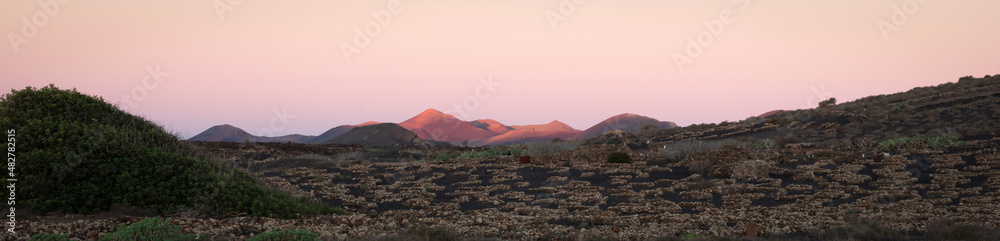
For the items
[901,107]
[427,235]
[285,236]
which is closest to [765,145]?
[901,107]

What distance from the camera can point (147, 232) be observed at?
6984 millimetres

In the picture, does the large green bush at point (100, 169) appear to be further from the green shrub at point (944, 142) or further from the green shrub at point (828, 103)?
the green shrub at point (828, 103)

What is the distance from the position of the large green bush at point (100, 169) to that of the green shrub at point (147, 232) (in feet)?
9.95

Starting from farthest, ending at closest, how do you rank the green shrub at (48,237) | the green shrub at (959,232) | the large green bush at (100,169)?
the large green bush at (100,169), the green shrub at (959,232), the green shrub at (48,237)

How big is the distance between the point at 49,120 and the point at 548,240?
900cm

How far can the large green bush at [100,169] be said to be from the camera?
969cm

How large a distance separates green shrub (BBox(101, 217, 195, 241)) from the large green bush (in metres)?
3.03

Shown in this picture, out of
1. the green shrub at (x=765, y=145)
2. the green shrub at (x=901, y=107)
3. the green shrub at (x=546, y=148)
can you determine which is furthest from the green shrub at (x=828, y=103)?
the green shrub at (x=546, y=148)

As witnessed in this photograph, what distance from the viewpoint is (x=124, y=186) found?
9.95 metres

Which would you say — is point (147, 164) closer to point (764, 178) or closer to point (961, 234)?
point (961, 234)

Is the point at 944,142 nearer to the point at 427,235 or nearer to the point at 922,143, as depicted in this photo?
the point at 922,143

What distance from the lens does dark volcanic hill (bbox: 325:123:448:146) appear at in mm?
53000

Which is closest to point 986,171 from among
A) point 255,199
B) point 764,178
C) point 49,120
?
point 764,178

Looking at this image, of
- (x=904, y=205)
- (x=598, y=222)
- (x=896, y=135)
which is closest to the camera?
(x=598, y=222)
